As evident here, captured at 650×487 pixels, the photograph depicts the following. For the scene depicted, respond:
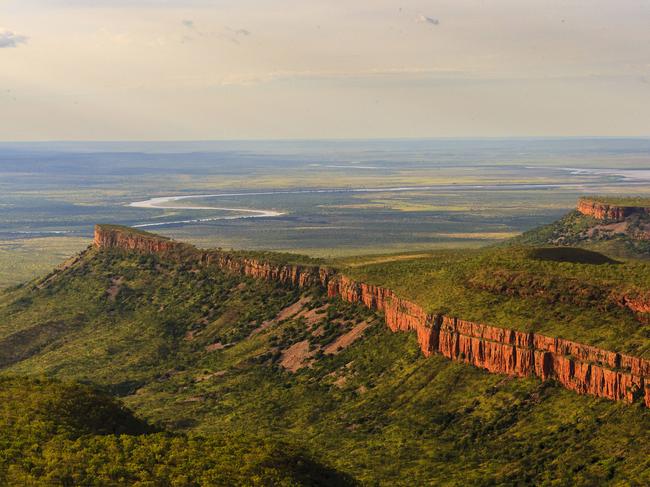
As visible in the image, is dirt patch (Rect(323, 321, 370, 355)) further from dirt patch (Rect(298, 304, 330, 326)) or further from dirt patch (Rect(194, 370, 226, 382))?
dirt patch (Rect(194, 370, 226, 382))

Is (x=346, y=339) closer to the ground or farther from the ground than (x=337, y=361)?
farther from the ground

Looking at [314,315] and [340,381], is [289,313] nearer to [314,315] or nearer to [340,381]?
[314,315]

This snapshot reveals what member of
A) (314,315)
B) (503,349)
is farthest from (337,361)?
(503,349)

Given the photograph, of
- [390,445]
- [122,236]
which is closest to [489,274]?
[390,445]

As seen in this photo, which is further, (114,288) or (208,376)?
(114,288)

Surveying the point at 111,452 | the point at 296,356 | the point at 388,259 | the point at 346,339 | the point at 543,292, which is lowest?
the point at 296,356

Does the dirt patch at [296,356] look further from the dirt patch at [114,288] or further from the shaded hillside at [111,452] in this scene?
the dirt patch at [114,288]
